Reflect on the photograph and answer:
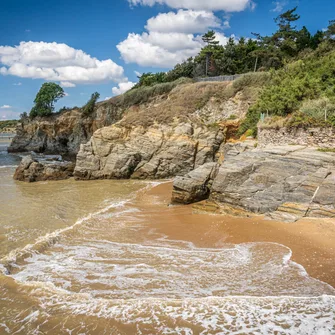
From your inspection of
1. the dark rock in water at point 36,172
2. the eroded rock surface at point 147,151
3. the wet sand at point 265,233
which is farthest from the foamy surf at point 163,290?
the dark rock in water at point 36,172

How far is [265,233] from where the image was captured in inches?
357

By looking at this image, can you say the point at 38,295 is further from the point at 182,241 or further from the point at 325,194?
the point at 325,194

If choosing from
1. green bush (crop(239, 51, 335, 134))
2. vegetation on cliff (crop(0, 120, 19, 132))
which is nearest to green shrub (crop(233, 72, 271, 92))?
green bush (crop(239, 51, 335, 134))

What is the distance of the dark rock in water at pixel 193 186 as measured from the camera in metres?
12.8

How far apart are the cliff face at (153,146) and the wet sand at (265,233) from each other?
1010 centimetres

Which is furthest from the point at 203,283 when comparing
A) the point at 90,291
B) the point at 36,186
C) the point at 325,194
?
the point at 36,186

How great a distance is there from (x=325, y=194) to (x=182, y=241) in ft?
16.7

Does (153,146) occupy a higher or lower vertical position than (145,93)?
lower

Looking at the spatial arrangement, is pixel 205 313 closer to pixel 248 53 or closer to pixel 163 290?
pixel 163 290

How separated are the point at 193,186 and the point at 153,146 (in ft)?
33.8

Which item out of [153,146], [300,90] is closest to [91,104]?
[153,146]

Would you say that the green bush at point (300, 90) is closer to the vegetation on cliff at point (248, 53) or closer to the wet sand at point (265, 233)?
the wet sand at point (265, 233)

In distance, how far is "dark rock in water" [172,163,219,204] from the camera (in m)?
12.8

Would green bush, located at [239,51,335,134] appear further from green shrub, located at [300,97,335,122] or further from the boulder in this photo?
the boulder
